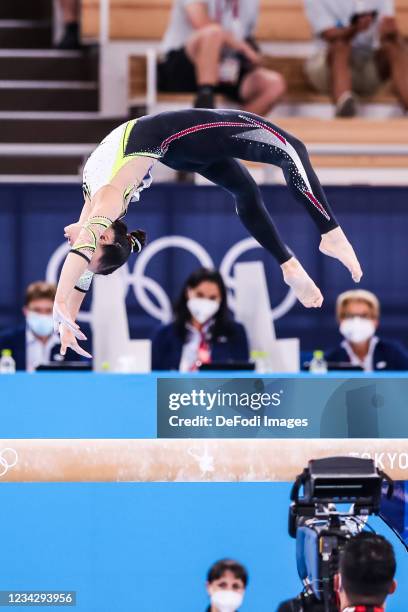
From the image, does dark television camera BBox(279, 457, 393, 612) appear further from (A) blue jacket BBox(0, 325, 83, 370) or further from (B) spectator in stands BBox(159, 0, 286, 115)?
(B) spectator in stands BBox(159, 0, 286, 115)

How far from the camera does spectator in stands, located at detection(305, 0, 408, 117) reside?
1088 cm

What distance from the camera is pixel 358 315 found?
836 centimetres

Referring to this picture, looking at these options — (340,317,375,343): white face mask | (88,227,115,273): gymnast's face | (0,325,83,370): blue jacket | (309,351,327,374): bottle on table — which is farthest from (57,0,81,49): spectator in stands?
(88,227,115,273): gymnast's face

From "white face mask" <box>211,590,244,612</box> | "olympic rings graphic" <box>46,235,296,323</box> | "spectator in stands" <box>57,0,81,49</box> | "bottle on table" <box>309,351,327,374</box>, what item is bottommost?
"white face mask" <box>211,590,244,612</box>

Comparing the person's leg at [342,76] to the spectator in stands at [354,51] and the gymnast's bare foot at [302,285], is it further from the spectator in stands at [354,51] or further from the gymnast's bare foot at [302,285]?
the gymnast's bare foot at [302,285]

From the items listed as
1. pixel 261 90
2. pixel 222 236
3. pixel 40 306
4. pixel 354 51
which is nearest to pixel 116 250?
pixel 40 306

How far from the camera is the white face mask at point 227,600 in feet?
20.1

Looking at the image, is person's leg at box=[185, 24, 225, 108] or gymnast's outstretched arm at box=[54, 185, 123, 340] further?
person's leg at box=[185, 24, 225, 108]

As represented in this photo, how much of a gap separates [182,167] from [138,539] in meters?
1.93

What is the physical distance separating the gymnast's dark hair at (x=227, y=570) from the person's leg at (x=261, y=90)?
5.23 metres

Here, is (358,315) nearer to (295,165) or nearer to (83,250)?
(295,165)

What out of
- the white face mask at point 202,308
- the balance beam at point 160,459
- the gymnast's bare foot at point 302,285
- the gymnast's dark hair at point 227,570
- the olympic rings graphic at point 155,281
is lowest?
the gymnast's dark hair at point 227,570

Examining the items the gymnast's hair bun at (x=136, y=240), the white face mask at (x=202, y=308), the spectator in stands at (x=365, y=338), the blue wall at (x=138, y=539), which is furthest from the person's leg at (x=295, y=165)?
the spectator in stands at (x=365, y=338)

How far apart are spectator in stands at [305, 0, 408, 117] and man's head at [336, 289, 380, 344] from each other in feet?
9.70
